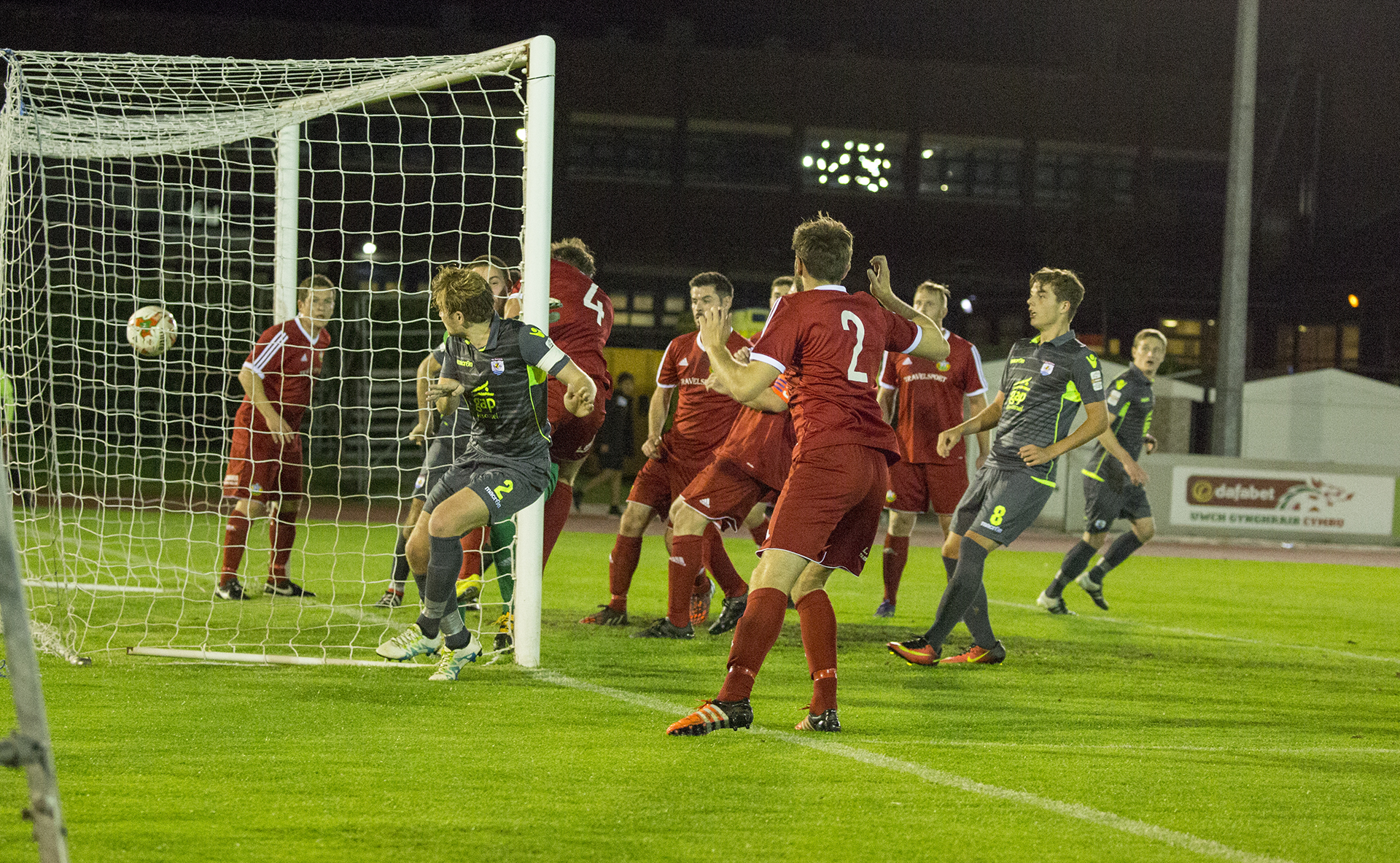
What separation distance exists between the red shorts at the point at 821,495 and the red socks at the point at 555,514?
243 centimetres

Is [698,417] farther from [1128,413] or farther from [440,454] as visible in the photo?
[1128,413]

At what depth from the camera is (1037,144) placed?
104 ft

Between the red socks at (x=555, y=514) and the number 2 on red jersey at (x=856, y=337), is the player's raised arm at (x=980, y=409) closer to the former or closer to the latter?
the red socks at (x=555, y=514)

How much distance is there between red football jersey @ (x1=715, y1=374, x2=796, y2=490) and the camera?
6730mm

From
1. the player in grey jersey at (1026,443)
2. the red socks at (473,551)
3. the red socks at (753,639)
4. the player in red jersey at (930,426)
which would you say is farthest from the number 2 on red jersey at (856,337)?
the player in red jersey at (930,426)

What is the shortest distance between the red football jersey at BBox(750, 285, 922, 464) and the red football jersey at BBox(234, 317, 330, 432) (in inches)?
158

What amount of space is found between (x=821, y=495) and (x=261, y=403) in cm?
441

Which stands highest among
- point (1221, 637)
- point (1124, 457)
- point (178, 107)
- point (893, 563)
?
point (178, 107)

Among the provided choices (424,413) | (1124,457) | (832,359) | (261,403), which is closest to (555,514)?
(424,413)

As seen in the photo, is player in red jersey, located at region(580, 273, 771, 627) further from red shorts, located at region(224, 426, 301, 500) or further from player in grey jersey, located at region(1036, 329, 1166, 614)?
player in grey jersey, located at region(1036, 329, 1166, 614)

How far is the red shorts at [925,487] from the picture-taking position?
316 inches

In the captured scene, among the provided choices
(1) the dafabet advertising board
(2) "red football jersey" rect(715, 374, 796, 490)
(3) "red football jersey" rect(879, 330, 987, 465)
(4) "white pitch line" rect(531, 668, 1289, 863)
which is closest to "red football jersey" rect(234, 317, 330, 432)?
(2) "red football jersey" rect(715, 374, 796, 490)

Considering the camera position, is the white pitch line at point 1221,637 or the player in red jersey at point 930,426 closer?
the white pitch line at point 1221,637

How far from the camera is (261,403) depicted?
25.1 feet
